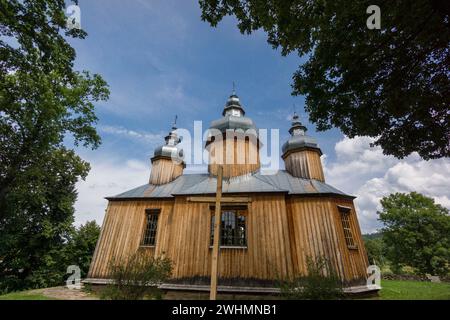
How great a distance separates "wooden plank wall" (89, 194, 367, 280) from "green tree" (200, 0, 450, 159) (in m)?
5.16

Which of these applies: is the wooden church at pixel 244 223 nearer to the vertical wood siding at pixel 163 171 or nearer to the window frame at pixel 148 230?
the window frame at pixel 148 230

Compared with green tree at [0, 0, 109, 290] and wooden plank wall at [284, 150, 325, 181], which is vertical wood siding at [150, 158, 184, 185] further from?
wooden plank wall at [284, 150, 325, 181]

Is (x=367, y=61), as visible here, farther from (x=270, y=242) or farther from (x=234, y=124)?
(x=234, y=124)

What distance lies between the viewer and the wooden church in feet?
32.7

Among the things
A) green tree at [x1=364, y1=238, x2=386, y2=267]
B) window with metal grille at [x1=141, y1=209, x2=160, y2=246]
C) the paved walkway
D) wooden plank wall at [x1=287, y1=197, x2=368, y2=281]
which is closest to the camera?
the paved walkway

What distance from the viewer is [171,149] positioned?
55.2 ft

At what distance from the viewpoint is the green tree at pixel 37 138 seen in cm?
751

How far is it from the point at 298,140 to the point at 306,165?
1.82 meters

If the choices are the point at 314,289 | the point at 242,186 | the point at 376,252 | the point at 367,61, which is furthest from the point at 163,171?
the point at 376,252

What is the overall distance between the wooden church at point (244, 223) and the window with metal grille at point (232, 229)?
45mm

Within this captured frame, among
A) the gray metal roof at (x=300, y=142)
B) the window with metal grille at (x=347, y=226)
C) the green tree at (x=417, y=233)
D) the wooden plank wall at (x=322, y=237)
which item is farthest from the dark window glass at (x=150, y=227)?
the green tree at (x=417, y=233)

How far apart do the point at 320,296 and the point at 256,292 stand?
4.95 metres

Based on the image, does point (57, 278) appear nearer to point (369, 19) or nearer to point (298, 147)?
point (298, 147)
